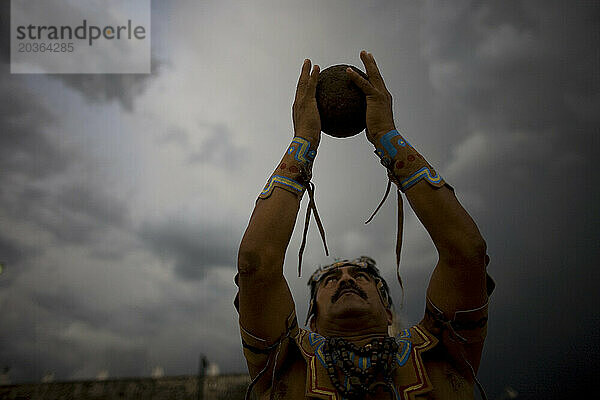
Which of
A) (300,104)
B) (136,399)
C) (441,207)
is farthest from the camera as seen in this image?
(136,399)

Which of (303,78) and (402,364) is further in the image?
(303,78)

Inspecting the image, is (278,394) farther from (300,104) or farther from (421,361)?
(300,104)

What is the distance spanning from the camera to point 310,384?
310cm

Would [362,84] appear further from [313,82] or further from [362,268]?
[362,268]

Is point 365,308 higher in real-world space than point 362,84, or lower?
lower

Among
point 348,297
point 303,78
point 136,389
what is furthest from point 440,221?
point 136,389

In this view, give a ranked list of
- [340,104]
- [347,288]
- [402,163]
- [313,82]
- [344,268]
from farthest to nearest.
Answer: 1. [344,268]
2. [347,288]
3. [313,82]
4. [340,104]
5. [402,163]

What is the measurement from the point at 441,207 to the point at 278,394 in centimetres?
187

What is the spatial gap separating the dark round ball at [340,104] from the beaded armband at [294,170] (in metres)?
0.28

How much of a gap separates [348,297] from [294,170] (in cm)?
128

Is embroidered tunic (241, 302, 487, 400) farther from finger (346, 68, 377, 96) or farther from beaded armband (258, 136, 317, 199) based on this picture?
finger (346, 68, 377, 96)

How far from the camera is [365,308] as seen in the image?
3.54 meters

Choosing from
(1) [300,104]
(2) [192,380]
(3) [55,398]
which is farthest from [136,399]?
(1) [300,104]

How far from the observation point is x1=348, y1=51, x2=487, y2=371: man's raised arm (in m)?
2.90
